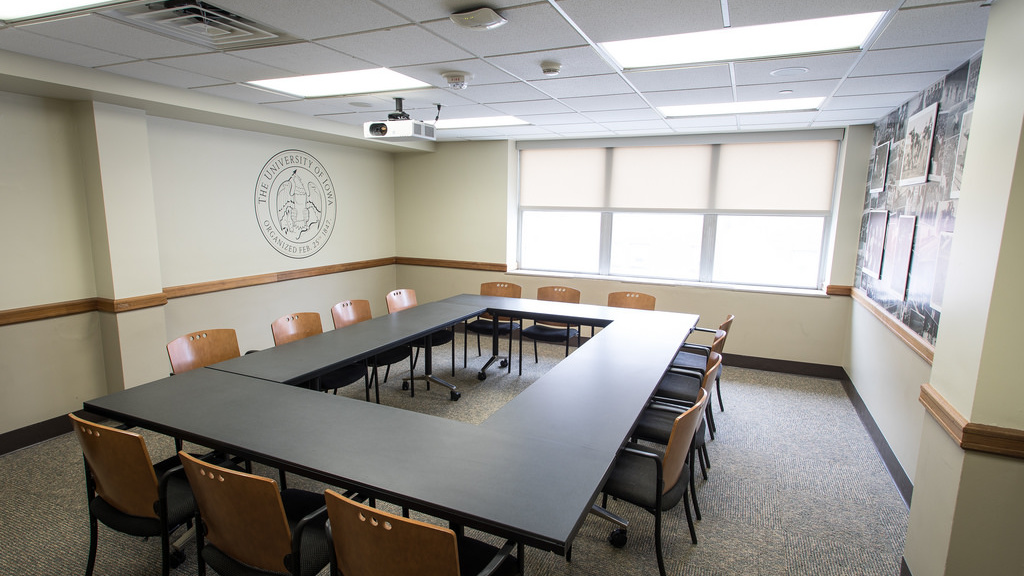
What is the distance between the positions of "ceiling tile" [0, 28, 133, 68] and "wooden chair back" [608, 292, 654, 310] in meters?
4.14

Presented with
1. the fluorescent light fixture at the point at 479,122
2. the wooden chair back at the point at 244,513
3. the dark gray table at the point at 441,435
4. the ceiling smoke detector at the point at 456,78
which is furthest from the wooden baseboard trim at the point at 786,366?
the wooden chair back at the point at 244,513

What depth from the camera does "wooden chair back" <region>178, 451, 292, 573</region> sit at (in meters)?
1.56

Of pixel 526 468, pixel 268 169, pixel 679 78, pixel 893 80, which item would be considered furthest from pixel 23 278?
pixel 893 80

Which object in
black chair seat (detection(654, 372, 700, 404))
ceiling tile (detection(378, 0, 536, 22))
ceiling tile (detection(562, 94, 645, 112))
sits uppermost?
ceiling tile (detection(562, 94, 645, 112))

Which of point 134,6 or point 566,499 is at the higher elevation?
point 134,6

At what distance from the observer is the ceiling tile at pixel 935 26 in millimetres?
1970

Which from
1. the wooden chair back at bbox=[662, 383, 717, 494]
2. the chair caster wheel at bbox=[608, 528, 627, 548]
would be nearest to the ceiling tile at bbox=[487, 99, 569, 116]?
the wooden chair back at bbox=[662, 383, 717, 494]

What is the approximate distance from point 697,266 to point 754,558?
383 cm

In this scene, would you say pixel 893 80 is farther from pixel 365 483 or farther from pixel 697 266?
pixel 365 483

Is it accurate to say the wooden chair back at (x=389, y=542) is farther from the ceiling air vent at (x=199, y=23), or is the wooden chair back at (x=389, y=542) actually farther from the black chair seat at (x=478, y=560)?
the ceiling air vent at (x=199, y=23)

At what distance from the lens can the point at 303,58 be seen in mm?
2795

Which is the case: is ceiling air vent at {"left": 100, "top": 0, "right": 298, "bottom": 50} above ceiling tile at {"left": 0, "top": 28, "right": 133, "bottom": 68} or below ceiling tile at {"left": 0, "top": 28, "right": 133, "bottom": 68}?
above

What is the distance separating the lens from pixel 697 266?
5730 mm

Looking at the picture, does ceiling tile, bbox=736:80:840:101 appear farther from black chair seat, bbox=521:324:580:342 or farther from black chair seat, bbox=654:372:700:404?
black chair seat, bbox=521:324:580:342
